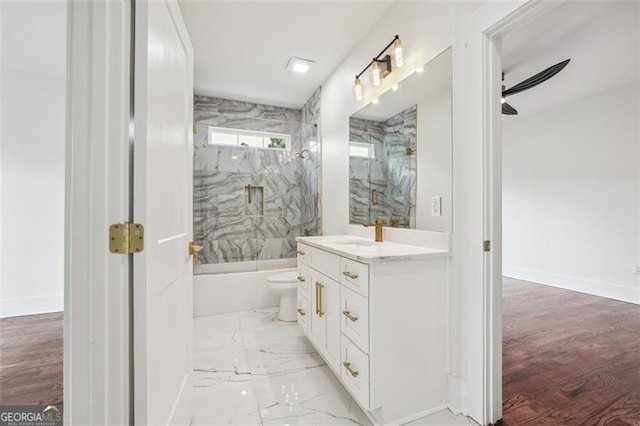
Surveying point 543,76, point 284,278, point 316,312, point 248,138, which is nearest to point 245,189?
point 248,138

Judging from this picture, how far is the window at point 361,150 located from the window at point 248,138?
5.75ft

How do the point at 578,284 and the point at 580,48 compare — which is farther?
the point at 578,284

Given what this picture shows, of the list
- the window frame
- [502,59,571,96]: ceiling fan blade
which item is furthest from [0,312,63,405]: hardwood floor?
[502,59,571,96]: ceiling fan blade

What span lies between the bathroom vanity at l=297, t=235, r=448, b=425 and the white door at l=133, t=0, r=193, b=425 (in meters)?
0.83

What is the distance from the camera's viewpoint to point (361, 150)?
2.52 meters

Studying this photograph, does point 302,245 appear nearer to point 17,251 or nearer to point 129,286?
point 129,286

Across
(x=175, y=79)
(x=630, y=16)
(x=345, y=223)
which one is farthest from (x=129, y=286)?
(x=630, y=16)

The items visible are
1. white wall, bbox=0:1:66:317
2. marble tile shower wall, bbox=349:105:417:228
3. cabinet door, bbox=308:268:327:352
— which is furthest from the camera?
white wall, bbox=0:1:66:317

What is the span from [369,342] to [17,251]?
3593mm

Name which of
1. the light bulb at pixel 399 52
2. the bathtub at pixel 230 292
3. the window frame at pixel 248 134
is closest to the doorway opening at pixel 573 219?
the light bulb at pixel 399 52

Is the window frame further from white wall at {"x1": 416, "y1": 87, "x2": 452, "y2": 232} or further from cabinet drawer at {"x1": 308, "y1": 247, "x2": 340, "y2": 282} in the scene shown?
white wall at {"x1": 416, "y1": 87, "x2": 452, "y2": 232}

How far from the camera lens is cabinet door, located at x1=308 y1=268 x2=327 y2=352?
1853 mm

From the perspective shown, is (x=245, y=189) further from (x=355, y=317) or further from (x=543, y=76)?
(x=543, y=76)

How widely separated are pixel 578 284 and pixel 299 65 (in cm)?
453
